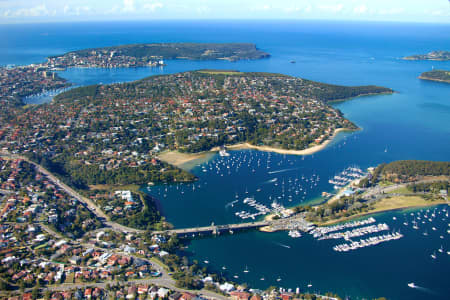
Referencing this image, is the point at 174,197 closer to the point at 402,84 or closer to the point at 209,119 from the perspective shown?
the point at 209,119

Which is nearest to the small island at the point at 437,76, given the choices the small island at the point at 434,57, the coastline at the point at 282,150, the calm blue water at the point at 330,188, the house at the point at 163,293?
the calm blue water at the point at 330,188

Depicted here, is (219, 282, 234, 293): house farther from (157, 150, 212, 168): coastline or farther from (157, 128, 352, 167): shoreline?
(157, 128, 352, 167): shoreline

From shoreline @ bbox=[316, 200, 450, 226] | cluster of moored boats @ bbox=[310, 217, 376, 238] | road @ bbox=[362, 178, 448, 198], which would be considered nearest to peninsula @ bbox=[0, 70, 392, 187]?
road @ bbox=[362, 178, 448, 198]

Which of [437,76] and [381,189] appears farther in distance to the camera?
[437,76]

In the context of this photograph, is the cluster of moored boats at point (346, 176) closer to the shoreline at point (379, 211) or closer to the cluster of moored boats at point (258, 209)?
the shoreline at point (379, 211)

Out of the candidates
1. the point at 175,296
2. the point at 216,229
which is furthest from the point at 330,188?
the point at 175,296

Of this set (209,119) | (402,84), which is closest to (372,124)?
(209,119)

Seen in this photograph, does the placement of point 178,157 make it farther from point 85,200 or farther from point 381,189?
point 381,189
